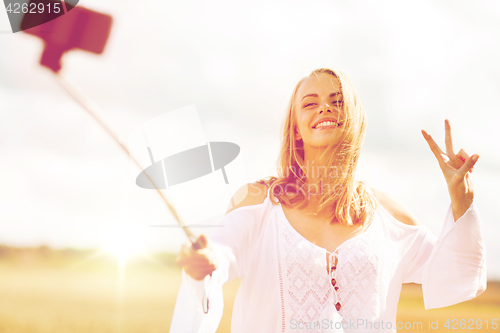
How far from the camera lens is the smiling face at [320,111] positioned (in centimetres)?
269

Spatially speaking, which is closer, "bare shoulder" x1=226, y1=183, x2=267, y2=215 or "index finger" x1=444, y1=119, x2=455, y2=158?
"index finger" x1=444, y1=119, x2=455, y2=158

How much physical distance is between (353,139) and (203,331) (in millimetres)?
1716

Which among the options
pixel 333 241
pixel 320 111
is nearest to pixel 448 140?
pixel 320 111

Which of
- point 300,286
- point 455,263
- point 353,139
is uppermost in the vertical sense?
point 353,139

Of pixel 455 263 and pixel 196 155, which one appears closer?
pixel 455 263

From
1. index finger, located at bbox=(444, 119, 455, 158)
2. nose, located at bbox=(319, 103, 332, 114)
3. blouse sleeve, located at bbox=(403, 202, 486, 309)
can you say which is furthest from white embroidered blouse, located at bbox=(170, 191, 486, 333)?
nose, located at bbox=(319, 103, 332, 114)

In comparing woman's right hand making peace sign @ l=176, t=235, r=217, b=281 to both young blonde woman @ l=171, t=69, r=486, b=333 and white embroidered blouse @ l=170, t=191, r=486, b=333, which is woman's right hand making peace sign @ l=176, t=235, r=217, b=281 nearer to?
young blonde woman @ l=171, t=69, r=486, b=333

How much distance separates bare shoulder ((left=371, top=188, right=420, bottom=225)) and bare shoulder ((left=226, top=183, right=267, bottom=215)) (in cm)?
91

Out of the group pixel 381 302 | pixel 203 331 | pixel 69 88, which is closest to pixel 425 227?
pixel 381 302

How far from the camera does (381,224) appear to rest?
2.70 meters

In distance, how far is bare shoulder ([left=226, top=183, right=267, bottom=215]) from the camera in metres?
2.68

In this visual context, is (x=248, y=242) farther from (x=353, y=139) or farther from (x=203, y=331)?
(x=353, y=139)

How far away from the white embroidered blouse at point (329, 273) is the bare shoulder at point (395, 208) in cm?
25

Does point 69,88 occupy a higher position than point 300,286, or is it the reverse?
point 69,88
